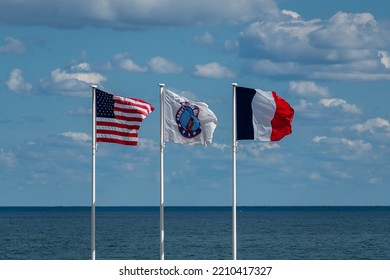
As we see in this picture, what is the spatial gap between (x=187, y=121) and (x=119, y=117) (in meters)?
2.66

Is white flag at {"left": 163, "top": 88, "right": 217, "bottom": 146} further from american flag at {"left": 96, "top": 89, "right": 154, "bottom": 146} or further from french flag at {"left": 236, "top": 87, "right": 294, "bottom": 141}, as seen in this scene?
french flag at {"left": 236, "top": 87, "right": 294, "bottom": 141}

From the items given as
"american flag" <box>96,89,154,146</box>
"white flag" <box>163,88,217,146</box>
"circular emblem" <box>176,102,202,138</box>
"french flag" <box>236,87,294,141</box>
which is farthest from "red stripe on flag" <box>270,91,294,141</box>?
"american flag" <box>96,89,154,146</box>

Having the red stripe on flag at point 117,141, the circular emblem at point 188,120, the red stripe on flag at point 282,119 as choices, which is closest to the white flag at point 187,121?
the circular emblem at point 188,120

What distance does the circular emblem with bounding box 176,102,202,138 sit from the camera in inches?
1634

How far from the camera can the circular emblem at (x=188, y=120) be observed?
136 ft

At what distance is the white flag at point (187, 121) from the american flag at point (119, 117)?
0.80 m

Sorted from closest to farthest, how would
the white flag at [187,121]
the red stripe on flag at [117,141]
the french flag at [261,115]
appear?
1. the white flag at [187,121]
2. the french flag at [261,115]
3. the red stripe on flag at [117,141]

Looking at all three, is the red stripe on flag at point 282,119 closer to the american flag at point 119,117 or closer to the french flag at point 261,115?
the french flag at point 261,115

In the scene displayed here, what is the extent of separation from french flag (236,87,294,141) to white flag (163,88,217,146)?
136 centimetres

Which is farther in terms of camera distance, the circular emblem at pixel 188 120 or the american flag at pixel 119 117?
the american flag at pixel 119 117

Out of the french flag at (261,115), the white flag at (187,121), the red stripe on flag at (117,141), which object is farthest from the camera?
the red stripe on flag at (117,141)

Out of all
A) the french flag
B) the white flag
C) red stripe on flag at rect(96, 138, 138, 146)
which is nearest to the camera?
the white flag
